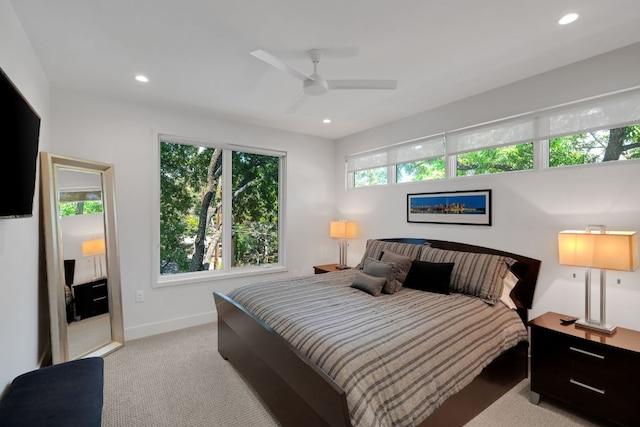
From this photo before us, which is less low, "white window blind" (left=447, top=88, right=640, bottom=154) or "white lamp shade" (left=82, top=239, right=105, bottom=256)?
"white window blind" (left=447, top=88, right=640, bottom=154)

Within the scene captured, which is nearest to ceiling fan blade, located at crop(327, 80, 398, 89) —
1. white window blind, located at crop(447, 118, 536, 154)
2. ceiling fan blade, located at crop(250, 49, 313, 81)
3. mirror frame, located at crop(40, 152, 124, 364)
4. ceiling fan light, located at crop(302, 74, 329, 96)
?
ceiling fan light, located at crop(302, 74, 329, 96)

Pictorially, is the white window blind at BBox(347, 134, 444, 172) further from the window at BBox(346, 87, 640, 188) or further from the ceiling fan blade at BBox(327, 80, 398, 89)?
the ceiling fan blade at BBox(327, 80, 398, 89)

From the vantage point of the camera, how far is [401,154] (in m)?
4.02

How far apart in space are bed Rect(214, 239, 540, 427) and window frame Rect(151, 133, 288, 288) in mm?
1170

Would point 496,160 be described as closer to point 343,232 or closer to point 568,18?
point 568,18

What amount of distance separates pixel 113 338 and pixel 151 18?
3037mm

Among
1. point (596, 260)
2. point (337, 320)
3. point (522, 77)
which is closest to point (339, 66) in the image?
point (522, 77)

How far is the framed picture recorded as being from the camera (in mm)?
3121

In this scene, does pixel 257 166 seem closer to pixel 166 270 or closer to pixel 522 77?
pixel 166 270

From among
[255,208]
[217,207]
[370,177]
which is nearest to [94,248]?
[217,207]

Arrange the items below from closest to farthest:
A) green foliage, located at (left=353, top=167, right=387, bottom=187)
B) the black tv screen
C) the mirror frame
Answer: the black tv screen
the mirror frame
green foliage, located at (left=353, top=167, right=387, bottom=187)

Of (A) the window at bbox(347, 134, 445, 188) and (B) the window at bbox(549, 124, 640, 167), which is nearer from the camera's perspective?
(B) the window at bbox(549, 124, 640, 167)

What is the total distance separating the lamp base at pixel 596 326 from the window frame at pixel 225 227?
3366mm

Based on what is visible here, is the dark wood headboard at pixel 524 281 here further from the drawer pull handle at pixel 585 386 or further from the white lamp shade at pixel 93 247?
the white lamp shade at pixel 93 247
